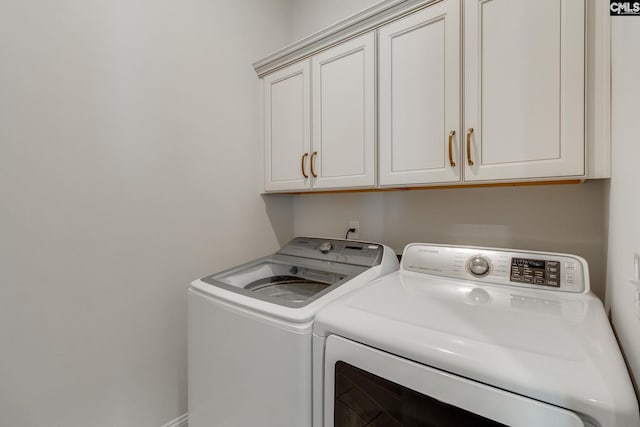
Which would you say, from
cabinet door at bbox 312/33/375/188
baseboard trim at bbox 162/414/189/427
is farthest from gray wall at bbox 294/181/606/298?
baseboard trim at bbox 162/414/189/427

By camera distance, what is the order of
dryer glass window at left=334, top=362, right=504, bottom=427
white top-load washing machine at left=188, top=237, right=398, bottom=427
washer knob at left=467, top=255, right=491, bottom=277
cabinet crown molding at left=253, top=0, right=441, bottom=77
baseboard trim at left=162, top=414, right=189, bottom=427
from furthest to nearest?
baseboard trim at left=162, top=414, right=189, bottom=427, cabinet crown molding at left=253, top=0, right=441, bottom=77, washer knob at left=467, top=255, right=491, bottom=277, white top-load washing machine at left=188, top=237, right=398, bottom=427, dryer glass window at left=334, top=362, right=504, bottom=427

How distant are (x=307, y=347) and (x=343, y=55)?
139cm

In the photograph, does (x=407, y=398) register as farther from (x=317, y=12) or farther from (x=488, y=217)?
(x=317, y=12)

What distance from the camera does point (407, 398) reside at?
27.6 inches

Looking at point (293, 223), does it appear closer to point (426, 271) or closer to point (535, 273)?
point (426, 271)

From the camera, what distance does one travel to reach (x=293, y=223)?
2221 mm

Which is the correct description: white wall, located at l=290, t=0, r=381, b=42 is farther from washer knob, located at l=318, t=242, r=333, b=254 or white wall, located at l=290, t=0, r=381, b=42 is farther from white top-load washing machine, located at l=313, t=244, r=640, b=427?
white top-load washing machine, located at l=313, t=244, r=640, b=427

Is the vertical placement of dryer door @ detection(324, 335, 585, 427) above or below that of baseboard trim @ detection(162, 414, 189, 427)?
above

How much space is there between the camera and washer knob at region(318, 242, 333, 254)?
1587 mm

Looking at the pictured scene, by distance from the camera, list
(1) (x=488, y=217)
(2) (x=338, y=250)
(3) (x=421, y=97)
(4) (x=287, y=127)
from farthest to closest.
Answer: (4) (x=287, y=127)
(2) (x=338, y=250)
(1) (x=488, y=217)
(3) (x=421, y=97)

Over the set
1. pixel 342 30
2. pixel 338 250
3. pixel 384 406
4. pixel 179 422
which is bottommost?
pixel 179 422

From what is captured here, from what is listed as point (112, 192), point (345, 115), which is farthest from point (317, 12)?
point (112, 192)

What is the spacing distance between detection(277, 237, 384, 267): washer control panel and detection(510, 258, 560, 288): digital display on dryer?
538 mm

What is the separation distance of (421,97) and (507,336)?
0.99m
